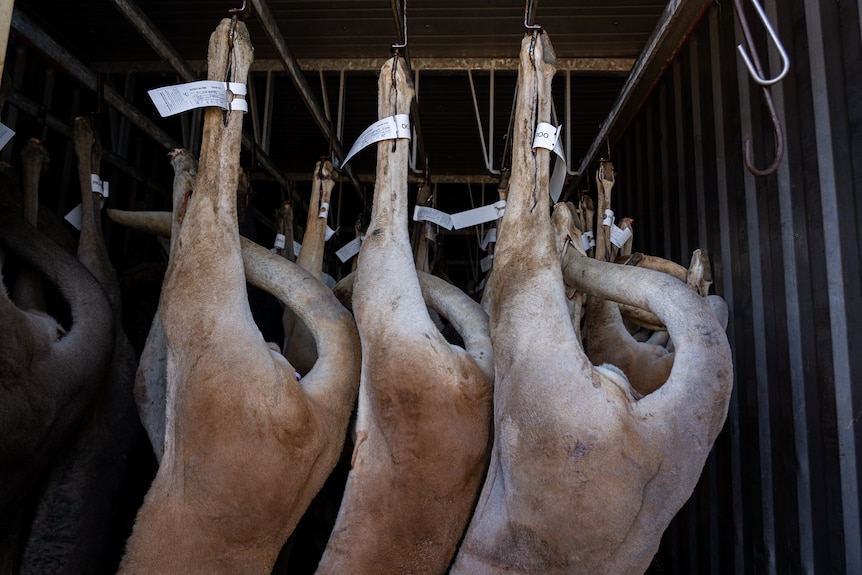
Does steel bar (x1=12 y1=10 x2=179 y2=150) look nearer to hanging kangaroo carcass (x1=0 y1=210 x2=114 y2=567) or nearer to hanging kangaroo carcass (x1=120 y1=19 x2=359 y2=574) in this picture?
hanging kangaroo carcass (x1=0 y1=210 x2=114 y2=567)

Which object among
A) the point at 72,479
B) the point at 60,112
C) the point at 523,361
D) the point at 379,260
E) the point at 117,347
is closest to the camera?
the point at 523,361

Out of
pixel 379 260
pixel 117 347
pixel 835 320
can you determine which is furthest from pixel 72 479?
pixel 835 320

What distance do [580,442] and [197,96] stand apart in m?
1.72

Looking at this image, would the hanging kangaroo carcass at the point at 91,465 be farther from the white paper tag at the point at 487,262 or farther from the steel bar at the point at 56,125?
the white paper tag at the point at 487,262

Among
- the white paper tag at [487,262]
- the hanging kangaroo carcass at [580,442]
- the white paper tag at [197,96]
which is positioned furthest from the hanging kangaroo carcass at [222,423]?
the white paper tag at [487,262]

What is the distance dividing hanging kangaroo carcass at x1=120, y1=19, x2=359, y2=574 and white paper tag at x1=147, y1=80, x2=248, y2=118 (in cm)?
9

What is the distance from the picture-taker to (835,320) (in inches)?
89.2

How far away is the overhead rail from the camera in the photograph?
262 centimetres

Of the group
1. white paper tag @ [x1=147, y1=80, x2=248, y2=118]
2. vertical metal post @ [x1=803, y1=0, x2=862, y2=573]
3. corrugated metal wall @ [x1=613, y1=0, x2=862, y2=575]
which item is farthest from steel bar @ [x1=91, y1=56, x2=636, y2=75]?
white paper tag @ [x1=147, y1=80, x2=248, y2=118]

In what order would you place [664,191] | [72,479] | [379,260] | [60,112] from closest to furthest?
[379,260] → [72,479] → [664,191] → [60,112]

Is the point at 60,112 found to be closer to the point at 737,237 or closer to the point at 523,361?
the point at 523,361

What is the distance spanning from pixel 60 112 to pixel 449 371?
4201mm

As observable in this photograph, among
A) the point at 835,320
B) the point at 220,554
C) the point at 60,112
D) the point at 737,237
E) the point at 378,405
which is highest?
the point at 60,112

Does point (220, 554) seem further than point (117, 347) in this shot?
No
